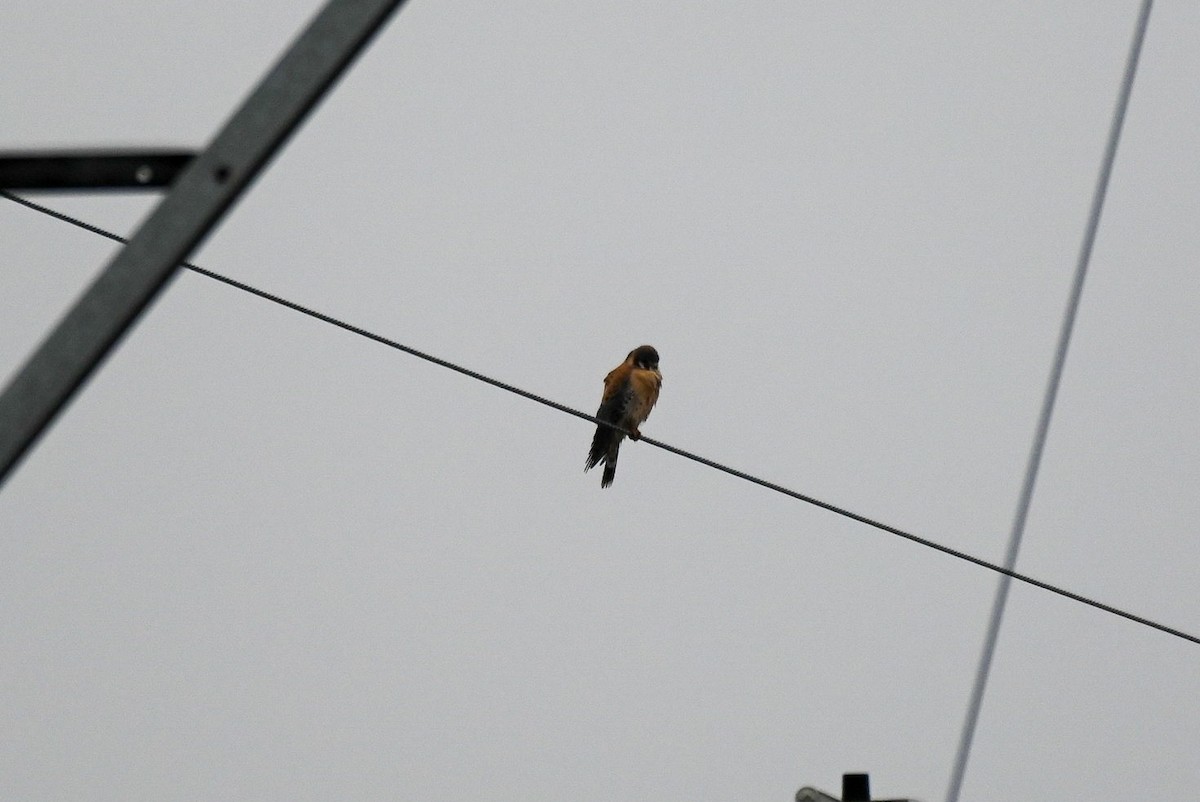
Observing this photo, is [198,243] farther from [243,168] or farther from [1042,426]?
[1042,426]

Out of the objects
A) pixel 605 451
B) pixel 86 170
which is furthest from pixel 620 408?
pixel 86 170

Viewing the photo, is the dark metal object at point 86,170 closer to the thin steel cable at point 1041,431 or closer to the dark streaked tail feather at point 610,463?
the thin steel cable at point 1041,431

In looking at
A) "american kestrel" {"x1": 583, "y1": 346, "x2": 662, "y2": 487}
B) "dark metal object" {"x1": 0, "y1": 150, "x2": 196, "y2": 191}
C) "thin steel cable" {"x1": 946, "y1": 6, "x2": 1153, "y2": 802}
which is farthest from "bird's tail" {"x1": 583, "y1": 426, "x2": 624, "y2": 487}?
"dark metal object" {"x1": 0, "y1": 150, "x2": 196, "y2": 191}

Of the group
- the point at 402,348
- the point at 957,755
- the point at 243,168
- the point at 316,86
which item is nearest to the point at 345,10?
the point at 316,86

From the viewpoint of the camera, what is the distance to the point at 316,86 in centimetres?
152

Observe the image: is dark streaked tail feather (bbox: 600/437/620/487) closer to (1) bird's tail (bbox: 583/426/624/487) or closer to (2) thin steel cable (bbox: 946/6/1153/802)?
(1) bird's tail (bbox: 583/426/624/487)

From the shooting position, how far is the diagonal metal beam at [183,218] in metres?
1.42

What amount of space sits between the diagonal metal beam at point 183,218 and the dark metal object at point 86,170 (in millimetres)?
72

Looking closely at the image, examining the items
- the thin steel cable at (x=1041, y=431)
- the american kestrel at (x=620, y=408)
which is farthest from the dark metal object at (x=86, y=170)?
the american kestrel at (x=620, y=408)

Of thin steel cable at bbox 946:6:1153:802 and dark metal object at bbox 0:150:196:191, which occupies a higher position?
thin steel cable at bbox 946:6:1153:802

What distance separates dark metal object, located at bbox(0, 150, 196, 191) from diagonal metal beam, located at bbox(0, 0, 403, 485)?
72 millimetres

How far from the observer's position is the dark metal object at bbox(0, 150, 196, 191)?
61.9 inches

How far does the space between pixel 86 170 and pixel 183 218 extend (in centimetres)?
18

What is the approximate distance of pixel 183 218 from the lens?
4.92 ft
